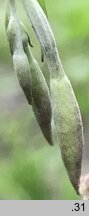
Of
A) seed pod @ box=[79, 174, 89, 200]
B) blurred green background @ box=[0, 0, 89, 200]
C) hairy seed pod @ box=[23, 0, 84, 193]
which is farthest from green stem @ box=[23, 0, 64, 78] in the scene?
blurred green background @ box=[0, 0, 89, 200]

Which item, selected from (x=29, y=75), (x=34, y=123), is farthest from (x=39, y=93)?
(x=34, y=123)

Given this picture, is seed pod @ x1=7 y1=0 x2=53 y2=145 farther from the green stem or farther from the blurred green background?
the blurred green background

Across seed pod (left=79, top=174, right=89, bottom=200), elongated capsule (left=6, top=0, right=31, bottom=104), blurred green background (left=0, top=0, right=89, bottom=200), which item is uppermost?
elongated capsule (left=6, top=0, right=31, bottom=104)

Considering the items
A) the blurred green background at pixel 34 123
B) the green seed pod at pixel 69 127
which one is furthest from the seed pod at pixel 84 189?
the blurred green background at pixel 34 123

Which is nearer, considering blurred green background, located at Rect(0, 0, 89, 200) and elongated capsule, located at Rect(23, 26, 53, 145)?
elongated capsule, located at Rect(23, 26, 53, 145)
